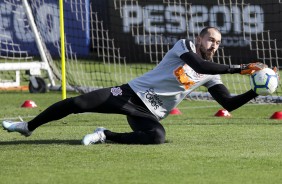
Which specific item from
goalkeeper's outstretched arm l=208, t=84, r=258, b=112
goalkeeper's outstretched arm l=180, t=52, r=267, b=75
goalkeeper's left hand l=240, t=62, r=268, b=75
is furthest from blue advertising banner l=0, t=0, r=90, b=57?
goalkeeper's left hand l=240, t=62, r=268, b=75

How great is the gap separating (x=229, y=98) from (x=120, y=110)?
1147 millimetres

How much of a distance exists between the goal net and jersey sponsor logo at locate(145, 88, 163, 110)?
7.45 metres

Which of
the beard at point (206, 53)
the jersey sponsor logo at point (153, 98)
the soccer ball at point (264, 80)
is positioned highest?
the beard at point (206, 53)

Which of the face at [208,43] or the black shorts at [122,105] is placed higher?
the face at [208,43]

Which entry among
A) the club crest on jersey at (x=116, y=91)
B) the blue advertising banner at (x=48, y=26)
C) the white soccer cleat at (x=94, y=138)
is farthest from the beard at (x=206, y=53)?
the blue advertising banner at (x=48, y=26)

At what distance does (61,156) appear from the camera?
8.20 m

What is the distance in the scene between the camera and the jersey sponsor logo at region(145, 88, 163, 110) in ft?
30.0

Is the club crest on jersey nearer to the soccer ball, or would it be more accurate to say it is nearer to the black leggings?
the black leggings

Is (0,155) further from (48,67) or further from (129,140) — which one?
(48,67)

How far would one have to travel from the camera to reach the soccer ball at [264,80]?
877 centimetres

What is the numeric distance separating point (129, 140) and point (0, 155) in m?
1.33

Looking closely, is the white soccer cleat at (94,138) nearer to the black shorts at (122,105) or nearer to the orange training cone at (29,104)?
the black shorts at (122,105)

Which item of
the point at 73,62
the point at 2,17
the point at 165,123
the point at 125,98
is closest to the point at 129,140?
the point at 125,98

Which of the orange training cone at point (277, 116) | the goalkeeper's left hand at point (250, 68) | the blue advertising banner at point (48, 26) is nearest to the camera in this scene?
the goalkeeper's left hand at point (250, 68)
